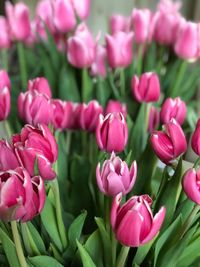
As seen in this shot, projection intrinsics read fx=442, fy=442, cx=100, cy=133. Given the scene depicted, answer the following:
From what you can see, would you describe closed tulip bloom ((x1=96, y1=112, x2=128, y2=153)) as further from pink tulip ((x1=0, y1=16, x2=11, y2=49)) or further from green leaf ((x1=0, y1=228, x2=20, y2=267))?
pink tulip ((x1=0, y1=16, x2=11, y2=49))

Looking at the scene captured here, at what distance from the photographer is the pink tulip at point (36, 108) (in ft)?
1.37

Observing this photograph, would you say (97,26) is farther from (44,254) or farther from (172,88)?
(44,254)

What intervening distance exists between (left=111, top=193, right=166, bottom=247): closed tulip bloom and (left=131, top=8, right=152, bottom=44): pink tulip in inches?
17.6

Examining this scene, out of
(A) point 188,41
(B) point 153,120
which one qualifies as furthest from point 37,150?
(A) point 188,41

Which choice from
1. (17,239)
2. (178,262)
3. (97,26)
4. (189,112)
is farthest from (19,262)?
(97,26)

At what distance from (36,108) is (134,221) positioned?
172 millimetres

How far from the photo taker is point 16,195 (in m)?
0.30

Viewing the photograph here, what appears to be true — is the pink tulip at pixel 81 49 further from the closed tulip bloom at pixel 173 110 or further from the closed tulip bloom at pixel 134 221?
A: the closed tulip bloom at pixel 134 221

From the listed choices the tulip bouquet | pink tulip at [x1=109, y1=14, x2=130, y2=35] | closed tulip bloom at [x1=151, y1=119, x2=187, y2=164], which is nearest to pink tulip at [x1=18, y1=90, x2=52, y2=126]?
the tulip bouquet

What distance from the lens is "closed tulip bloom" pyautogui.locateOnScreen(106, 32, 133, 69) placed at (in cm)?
63

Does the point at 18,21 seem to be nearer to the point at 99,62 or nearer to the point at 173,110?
the point at 99,62

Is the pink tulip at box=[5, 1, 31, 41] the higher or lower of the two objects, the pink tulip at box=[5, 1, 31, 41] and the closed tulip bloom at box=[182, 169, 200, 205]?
the higher

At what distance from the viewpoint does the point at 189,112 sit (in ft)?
2.20

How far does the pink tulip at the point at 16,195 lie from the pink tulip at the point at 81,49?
32cm
